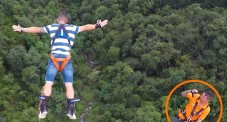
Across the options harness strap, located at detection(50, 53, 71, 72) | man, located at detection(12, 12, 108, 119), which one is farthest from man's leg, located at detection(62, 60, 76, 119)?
harness strap, located at detection(50, 53, 71, 72)

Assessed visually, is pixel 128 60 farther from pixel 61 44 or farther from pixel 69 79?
pixel 61 44

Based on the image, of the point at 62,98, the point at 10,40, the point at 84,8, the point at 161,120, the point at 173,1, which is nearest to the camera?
the point at 161,120

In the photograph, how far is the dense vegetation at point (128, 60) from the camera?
143 ft

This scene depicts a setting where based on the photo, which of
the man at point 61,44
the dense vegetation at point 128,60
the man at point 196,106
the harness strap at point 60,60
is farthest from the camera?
the dense vegetation at point 128,60

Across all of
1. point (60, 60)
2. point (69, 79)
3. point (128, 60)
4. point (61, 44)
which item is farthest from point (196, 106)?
point (128, 60)

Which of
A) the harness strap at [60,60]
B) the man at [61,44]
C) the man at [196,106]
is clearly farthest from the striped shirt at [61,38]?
the man at [196,106]

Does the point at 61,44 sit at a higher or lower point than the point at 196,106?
higher

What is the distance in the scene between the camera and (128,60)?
47250 mm

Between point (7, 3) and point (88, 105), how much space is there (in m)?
15.1

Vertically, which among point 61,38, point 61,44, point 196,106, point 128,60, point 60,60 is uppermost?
point 128,60

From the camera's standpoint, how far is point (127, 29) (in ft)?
161

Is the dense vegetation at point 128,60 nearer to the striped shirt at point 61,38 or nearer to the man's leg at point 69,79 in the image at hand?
the man's leg at point 69,79

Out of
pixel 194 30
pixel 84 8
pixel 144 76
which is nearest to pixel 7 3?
pixel 84 8

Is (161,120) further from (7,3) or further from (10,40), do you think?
(7,3)
